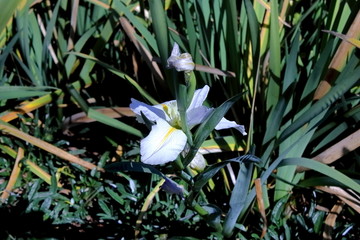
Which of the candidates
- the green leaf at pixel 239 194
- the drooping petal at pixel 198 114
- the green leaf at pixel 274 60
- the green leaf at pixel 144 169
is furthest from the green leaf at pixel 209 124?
the green leaf at pixel 274 60

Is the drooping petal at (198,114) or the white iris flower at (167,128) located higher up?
the drooping petal at (198,114)

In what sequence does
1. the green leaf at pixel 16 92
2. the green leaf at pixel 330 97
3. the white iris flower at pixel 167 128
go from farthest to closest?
the green leaf at pixel 16 92
the green leaf at pixel 330 97
the white iris flower at pixel 167 128

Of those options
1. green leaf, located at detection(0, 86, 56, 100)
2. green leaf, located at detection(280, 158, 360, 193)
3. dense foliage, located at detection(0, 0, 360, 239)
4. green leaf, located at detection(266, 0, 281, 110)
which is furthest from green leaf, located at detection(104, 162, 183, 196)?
green leaf, located at detection(0, 86, 56, 100)

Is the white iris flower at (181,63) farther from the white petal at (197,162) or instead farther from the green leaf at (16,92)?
the green leaf at (16,92)

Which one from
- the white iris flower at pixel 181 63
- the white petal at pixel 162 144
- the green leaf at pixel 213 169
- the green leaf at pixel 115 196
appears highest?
the white iris flower at pixel 181 63

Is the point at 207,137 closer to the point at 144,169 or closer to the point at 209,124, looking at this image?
the point at 144,169

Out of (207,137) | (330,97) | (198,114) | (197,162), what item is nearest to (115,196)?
(207,137)

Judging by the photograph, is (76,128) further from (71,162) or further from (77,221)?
(77,221)

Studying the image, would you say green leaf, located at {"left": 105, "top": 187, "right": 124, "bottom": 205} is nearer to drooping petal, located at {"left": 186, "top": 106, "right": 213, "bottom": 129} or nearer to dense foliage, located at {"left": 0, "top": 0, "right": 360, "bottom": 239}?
dense foliage, located at {"left": 0, "top": 0, "right": 360, "bottom": 239}
